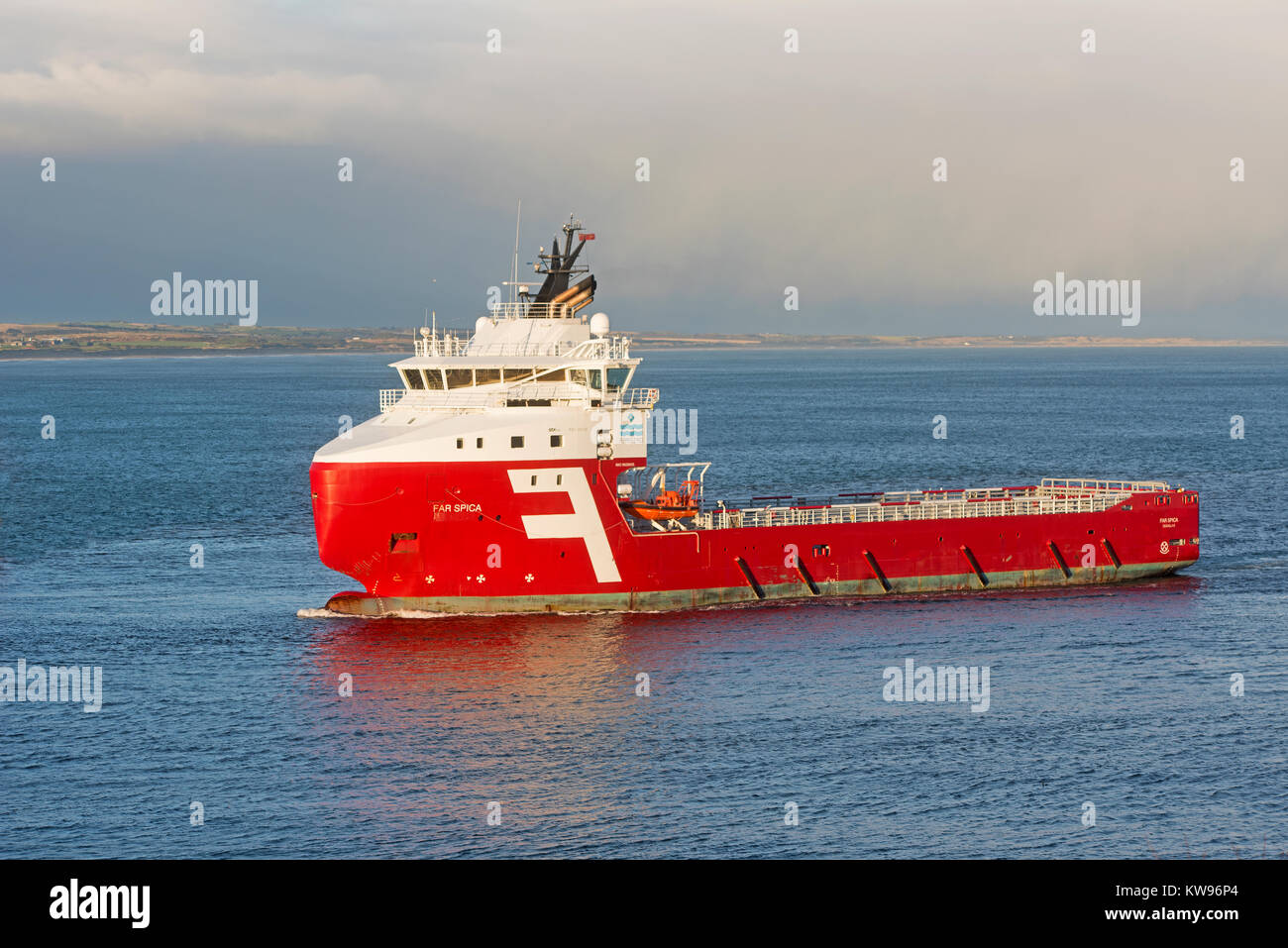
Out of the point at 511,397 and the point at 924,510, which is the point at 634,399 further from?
the point at 924,510

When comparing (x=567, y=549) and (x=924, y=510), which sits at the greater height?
(x=924, y=510)

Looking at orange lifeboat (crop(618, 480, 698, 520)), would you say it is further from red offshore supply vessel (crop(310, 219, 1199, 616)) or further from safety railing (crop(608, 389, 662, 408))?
safety railing (crop(608, 389, 662, 408))

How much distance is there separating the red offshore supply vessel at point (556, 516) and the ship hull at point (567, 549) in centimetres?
4

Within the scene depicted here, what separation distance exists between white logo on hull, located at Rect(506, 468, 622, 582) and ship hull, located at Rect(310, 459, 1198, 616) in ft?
0.09

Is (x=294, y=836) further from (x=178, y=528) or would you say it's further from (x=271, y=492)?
(x=271, y=492)

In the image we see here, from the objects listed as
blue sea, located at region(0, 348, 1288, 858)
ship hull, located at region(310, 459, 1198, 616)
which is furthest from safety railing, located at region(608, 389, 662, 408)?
blue sea, located at region(0, 348, 1288, 858)

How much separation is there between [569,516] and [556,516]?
364 millimetres

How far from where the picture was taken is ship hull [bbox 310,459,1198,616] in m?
39.6

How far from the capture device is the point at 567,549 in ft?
134

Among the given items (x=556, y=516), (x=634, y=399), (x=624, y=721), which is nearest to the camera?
(x=624, y=721)

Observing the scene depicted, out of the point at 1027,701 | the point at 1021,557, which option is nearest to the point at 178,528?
the point at 1021,557

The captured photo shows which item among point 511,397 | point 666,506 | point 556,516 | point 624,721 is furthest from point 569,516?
point 624,721

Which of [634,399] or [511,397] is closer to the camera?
[511,397]

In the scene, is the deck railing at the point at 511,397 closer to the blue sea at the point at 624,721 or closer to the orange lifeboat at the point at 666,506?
the orange lifeboat at the point at 666,506
